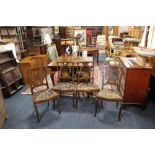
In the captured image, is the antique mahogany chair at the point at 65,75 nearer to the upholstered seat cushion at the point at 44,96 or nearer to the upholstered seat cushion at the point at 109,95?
the upholstered seat cushion at the point at 44,96

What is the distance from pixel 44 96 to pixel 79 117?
2.34 ft

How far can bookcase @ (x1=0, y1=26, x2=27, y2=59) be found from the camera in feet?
13.2

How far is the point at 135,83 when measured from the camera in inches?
105

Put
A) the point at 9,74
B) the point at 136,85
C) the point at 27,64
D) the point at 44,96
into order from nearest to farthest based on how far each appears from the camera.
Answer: the point at 44,96 < the point at 136,85 < the point at 9,74 < the point at 27,64

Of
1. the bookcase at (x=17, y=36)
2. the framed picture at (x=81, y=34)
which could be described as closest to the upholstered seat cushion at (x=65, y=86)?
the bookcase at (x=17, y=36)

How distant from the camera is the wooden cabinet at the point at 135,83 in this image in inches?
102

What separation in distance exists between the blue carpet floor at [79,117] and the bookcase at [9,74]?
1.30 ft

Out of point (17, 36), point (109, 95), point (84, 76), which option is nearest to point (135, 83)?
point (109, 95)

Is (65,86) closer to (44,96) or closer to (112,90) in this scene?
(44,96)

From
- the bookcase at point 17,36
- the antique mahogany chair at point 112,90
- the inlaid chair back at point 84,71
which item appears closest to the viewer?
the antique mahogany chair at point 112,90

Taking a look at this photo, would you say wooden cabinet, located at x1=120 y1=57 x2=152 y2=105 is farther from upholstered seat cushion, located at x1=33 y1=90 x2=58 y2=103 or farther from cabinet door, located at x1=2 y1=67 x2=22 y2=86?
cabinet door, located at x1=2 y1=67 x2=22 y2=86

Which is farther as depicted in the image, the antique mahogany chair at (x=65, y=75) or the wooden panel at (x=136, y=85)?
the antique mahogany chair at (x=65, y=75)

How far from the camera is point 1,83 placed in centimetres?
328
